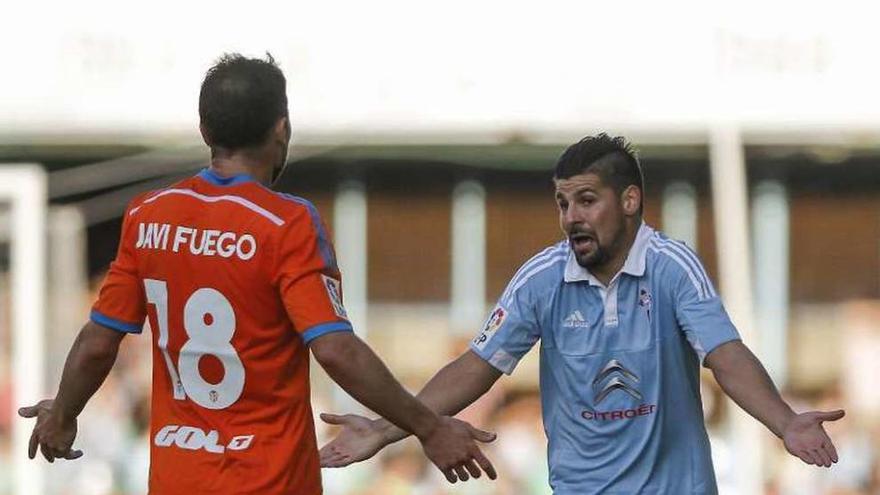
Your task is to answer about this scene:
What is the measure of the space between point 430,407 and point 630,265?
27.3 inches

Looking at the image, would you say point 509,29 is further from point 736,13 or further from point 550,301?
point 550,301

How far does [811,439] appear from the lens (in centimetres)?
495

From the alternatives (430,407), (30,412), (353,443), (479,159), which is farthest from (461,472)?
(479,159)

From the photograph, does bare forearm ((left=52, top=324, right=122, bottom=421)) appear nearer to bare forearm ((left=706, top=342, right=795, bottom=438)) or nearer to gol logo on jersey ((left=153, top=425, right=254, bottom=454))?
gol logo on jersey ((left=153, top=425, right=254, bottom=454))

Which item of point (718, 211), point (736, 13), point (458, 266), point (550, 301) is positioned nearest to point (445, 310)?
point (458, 266)

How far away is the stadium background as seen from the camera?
10.8 m

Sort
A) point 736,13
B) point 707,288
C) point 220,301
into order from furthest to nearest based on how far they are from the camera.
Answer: point 736,13 → point 707,288 → point 220,301

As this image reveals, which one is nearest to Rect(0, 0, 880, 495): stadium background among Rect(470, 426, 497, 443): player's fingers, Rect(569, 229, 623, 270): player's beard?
Rect(569, 229, 623, 270): player's beard

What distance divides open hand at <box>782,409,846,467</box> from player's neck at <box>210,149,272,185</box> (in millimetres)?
1538

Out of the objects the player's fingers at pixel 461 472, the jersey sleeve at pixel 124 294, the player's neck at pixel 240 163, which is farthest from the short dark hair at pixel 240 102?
the player's fingers at pixel 461 472

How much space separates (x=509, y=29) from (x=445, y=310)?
1785mm

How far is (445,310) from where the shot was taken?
11547 millimetres

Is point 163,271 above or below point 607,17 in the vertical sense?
below

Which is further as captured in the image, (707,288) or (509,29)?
(509,29)
